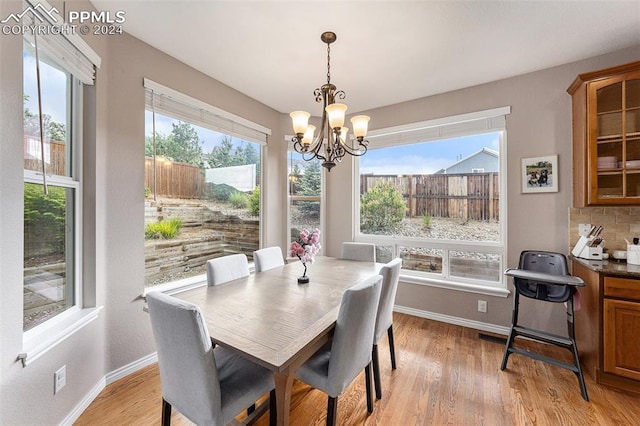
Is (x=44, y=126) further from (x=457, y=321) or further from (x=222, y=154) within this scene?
(x=457, y=321)

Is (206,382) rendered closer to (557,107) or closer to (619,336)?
(619,336)

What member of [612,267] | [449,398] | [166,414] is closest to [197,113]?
[166,414]

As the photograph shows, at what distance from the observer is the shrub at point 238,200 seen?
3.11 meters

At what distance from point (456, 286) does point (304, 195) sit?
7.50 feet

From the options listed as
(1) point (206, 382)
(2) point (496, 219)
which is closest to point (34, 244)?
(1) point (206, 382)

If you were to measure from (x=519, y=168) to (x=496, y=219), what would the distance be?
22.8 inches

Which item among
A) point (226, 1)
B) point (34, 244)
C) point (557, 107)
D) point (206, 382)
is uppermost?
point (226, 1)

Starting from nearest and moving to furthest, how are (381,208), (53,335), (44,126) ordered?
1. (53,335)
2. (44,126)
3. (381,208)

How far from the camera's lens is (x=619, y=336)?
1.85m

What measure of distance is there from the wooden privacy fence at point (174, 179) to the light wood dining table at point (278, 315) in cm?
113

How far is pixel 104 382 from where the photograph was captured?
6.34 ft

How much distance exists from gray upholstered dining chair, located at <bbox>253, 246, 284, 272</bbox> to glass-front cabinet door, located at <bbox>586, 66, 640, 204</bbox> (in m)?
2.80

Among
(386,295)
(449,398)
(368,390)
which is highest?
(386,295)

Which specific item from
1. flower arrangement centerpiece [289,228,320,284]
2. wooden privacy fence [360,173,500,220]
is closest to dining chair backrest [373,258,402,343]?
flower arrangement centerpiece [289,228,320,284]
